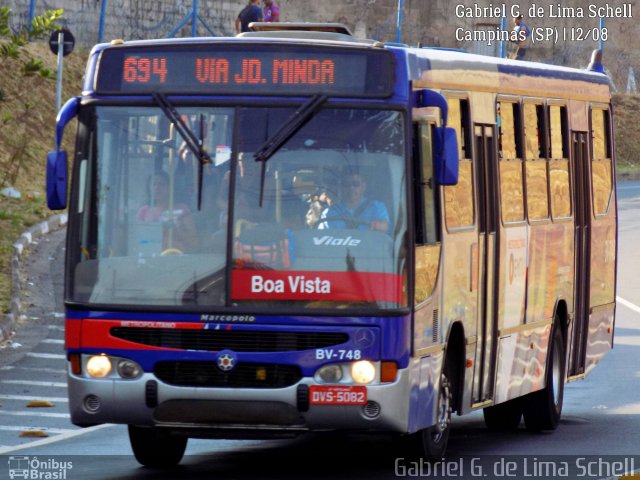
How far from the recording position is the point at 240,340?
9961mm

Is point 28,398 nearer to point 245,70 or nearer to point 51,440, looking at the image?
point 51,440

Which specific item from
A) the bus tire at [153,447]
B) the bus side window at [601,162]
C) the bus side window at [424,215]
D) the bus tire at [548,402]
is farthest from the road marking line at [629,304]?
the bus side window at [424,215]

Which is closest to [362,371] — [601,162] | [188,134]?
[188,134]

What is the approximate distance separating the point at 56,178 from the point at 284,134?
1.34 m

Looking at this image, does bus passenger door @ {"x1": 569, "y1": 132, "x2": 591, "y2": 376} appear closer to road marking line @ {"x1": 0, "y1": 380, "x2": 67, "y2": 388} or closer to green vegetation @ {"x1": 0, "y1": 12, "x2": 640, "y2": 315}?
road marking line @ {"x1": 0, "y1": 380, "x2": 67, "y2": 388}

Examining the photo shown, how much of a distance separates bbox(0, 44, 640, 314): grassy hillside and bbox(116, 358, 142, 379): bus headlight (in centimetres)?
1372

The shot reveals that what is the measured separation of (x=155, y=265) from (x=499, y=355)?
10.9 feet

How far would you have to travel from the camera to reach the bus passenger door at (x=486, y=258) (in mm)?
11898

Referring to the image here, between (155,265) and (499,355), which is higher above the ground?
(155,265)

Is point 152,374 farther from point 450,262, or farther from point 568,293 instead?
point 568,293

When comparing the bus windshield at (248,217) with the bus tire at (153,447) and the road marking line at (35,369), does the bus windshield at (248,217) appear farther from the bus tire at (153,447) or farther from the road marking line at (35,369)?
the road marking line at (35,369)

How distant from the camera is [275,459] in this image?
11844 millimetres

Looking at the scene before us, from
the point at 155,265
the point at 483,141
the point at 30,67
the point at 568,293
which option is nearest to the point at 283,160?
the point at 155,265

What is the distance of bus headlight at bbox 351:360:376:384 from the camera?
391 inches
